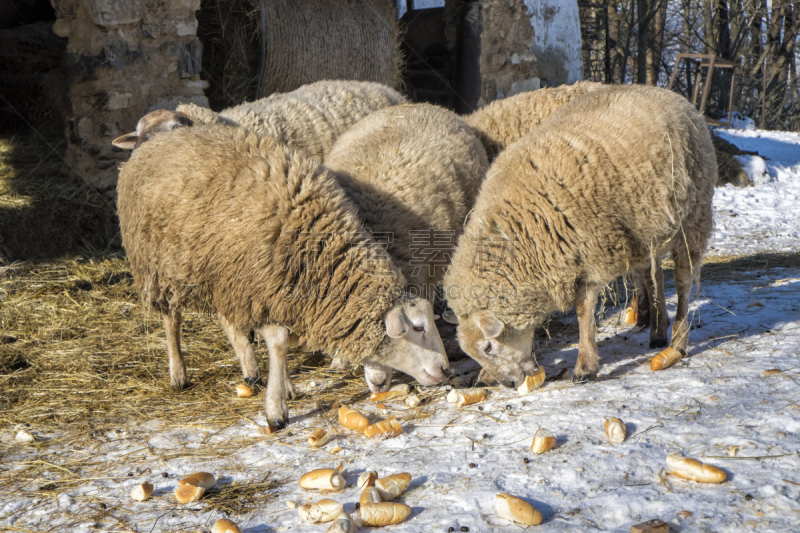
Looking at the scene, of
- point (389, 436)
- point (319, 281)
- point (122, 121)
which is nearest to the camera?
point (389, 436)

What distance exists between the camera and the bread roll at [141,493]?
2592 millimetres

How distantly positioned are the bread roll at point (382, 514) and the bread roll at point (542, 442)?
728mm

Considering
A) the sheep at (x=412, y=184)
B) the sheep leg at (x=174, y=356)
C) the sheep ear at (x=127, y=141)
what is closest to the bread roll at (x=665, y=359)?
the sheep at (x=412, y=184)

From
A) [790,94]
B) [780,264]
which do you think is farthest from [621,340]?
[790,94]

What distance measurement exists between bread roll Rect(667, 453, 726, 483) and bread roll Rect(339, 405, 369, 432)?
1.42m

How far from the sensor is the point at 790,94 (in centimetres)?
2209

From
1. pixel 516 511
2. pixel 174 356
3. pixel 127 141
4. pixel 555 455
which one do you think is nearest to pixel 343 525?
pixel 516 511

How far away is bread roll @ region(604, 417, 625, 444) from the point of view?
9.14ft

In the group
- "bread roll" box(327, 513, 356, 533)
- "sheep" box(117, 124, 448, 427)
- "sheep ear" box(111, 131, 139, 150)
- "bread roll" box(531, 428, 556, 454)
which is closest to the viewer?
"bread roll" box(327, 513, 356, 533)

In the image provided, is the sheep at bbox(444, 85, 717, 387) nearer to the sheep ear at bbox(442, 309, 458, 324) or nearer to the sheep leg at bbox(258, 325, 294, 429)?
the sheep ear at bbox(442, 309, 458, 324)

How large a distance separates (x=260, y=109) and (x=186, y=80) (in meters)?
1.74

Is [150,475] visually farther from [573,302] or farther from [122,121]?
[122,121]

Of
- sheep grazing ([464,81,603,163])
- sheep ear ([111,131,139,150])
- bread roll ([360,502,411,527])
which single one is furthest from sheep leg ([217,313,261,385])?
sheep grazing ([464,81,603,163])

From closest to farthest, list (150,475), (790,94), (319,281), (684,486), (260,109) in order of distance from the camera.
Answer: (684,486)
(150,475)
(319,281)
(260,109)
(790,94)
